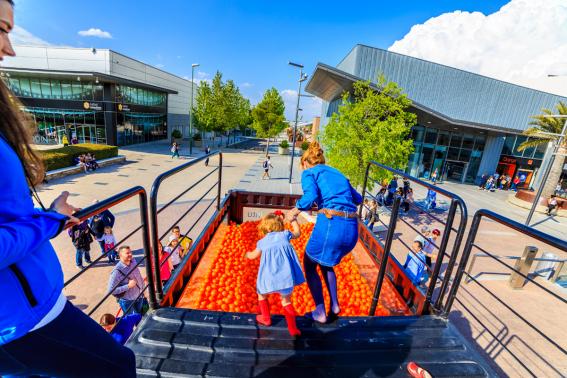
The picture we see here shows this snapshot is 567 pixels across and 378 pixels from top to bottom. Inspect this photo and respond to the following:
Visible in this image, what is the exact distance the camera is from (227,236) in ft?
19.1

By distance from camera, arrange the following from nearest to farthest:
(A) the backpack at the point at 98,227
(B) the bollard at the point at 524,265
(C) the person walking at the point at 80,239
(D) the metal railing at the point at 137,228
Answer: (D) the metal railing at the point at 137,228 → (C) the person walking at the point at 80,239 → (A) the backpack at the point at 98,227 → (B) the bollard at the point at 524,265

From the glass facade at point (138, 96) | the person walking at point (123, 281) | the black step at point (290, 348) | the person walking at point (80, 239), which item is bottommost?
the person walking at point (80, 239)

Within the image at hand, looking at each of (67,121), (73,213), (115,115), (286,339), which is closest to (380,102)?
(286,339)

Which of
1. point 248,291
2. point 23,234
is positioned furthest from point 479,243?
point 23,234

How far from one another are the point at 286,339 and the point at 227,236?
355 centimetres

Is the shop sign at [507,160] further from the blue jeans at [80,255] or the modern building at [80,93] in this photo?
the modern building at [80,93]

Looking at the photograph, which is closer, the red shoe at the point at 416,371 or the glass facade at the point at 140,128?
the red shoe at the point at 416,371

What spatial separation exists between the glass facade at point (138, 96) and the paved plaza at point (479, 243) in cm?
928

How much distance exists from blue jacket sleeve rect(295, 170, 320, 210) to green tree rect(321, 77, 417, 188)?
9.63 meters

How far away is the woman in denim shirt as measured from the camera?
9.27 feet

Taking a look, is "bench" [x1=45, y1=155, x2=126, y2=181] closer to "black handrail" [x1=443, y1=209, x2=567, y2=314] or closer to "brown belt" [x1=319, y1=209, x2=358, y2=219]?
"brown belt" [x1=319, y1=209, x2=358, y2=219]

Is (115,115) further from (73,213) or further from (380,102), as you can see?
(73,213)

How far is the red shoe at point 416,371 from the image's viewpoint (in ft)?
7.21

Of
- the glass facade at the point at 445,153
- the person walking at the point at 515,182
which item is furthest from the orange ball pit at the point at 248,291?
the person walking at the point at 515,182
